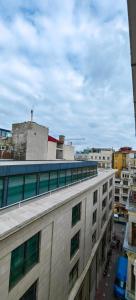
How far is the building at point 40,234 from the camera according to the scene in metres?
8.87

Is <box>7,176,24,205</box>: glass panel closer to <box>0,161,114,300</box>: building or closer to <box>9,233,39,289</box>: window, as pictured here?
<box>0,161,114,300</box>: building

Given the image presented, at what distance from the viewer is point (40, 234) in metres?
10.8

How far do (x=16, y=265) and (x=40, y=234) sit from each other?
2065 mm

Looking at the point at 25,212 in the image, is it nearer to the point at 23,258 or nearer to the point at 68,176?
the point at 23,258

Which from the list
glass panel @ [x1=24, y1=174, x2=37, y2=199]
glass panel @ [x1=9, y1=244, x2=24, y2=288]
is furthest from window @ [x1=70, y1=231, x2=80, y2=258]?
glass panel @ [x1=9, y1=244, x2=24, y2=288]

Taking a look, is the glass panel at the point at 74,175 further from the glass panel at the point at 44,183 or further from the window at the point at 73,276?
the window at the point at 73,276

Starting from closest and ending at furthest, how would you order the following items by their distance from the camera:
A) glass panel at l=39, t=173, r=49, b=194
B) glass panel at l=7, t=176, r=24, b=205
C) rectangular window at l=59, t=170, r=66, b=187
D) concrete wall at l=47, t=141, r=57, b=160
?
1. glass panel at l=7, t=176, r=24, b=205
2. glass panel at l=39, t=173, r=49, b=194
3. rectangular window at l=59, t=170, r=66, b=187
4. concrete wall at l=47, t=141, r=57, b=160

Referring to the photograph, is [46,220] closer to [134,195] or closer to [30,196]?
[30,196]

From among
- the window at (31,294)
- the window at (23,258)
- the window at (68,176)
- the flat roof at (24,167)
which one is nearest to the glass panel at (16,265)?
the window at (23,258)

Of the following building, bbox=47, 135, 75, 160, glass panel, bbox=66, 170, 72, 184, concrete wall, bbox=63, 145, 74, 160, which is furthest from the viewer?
concrete wall, bbox=63, 145, 74, 160

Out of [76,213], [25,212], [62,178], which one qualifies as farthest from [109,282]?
[25,212]

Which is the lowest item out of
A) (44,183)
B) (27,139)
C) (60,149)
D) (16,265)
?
(16,265)

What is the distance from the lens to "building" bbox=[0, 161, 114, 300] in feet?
29.1

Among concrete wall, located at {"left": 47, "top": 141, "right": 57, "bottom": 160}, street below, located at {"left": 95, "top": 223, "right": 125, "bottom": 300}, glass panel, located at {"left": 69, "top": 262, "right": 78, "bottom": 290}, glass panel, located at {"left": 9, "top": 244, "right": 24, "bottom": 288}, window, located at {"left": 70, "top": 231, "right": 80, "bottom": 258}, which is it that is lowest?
street below, located at {"left": 95, "top": 223, "right": 125, "bottom": 300}
